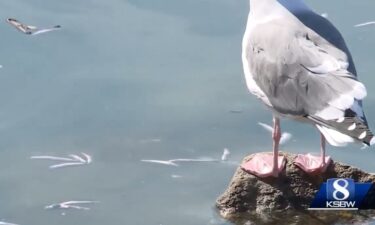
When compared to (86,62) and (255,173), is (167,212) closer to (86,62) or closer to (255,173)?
(255,173)

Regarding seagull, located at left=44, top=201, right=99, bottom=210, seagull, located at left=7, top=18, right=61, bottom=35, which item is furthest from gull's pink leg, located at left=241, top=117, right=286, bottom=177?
seagull, located at left=7, top=18, right=61, bottom=35

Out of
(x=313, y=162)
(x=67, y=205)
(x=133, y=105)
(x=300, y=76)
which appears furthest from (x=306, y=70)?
(x=133, y=105)

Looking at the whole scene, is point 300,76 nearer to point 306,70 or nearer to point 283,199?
point 306,70

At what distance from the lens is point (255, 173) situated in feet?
20.5

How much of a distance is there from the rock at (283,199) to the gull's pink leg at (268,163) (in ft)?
0.13

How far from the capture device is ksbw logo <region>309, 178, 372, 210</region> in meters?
6.19

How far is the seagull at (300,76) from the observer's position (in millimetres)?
5852

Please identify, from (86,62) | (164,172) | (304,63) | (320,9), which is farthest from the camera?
(320,9)

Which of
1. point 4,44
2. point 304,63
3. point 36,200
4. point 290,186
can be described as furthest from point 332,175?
point 4,44

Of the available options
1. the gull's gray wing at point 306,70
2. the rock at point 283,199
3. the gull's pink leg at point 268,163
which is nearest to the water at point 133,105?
the rock at point 283,199

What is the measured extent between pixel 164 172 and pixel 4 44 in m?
1.82

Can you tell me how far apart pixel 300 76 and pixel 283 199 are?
64cm

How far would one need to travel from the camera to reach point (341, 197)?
6207mm

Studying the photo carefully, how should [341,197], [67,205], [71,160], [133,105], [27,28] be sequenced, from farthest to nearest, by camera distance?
[27,28]
[133,105]
[71,160]
[67,205]
[341,197]
